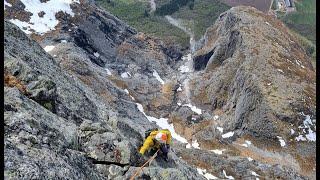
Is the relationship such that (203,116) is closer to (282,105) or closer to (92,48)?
(282,105)

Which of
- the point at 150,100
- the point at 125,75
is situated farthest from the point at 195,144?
the point at 125,75

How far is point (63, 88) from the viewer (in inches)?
1053

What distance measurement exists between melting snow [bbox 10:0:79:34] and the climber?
200 feet

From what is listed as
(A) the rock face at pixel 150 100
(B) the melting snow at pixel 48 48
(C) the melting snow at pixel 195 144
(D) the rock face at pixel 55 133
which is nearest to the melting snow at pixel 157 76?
(A) the rock face at pixel 150 100

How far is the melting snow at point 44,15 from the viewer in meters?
81.9

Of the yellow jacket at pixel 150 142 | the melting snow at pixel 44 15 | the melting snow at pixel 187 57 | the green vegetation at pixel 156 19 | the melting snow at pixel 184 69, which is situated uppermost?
the yellow jacket at pixel 150 142

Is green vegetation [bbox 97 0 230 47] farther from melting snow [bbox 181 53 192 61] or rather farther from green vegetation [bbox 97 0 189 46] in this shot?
melting snow [bbox 181 53 192 61]

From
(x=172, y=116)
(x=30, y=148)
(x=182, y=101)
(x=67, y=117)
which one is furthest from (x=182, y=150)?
(x=30, y=148)

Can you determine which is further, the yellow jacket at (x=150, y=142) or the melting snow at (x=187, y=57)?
the melting snow at (x=187, y=57)

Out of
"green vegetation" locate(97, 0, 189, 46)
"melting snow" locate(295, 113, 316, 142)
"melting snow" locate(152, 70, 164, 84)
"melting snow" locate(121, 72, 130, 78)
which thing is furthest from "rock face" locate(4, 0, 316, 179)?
"green vegetation" locate(97, 0, 189, 46)

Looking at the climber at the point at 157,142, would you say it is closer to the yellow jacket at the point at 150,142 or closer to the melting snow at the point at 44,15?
the yellow jacket at the point at 150,142

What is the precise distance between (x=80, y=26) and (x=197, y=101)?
91.2ft

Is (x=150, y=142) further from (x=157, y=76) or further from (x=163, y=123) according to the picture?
(x=157, y=76)

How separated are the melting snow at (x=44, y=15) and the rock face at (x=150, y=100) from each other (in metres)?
1.42
